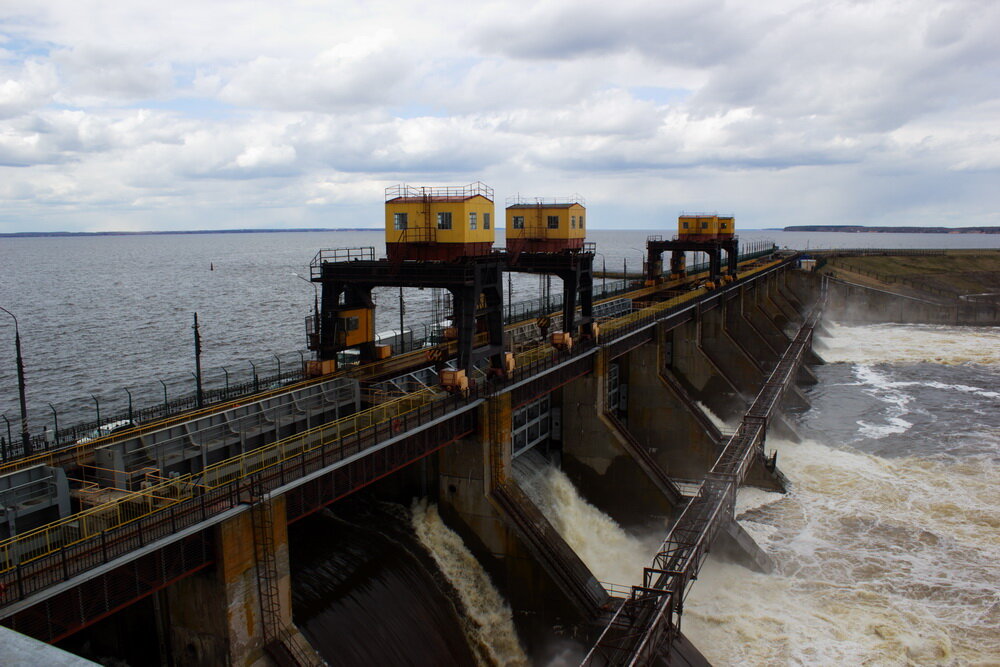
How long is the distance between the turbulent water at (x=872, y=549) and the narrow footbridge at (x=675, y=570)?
3.12 metres

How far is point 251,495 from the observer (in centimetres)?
1861

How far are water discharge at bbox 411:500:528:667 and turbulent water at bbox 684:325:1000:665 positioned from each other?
28.0 ft

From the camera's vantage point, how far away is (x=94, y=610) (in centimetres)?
1520

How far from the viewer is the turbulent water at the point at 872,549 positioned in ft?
98.7

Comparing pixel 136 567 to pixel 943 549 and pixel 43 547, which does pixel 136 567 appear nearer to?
pixel 43 547

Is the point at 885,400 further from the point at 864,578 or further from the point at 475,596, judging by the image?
the point at 475,596

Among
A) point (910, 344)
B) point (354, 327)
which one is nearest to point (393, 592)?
point (354, 327)

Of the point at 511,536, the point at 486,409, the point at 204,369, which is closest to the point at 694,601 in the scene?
the point at 511,536

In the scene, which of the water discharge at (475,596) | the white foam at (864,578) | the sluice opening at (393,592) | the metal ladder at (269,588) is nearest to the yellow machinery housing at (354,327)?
the sluice opening at (393,592)

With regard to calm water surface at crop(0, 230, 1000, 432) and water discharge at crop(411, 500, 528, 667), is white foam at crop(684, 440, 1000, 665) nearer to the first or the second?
water discharge at crop(411, 500, 528, 667)

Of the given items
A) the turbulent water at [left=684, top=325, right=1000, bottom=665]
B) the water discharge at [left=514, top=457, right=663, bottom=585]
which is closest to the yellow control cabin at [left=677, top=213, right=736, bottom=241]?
the turbulent water at [left=684, top=325, right=1000, bottom=665]

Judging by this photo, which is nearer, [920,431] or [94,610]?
[94,610]

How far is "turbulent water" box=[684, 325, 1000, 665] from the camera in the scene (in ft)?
98.7

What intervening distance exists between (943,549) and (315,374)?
33.2 m
